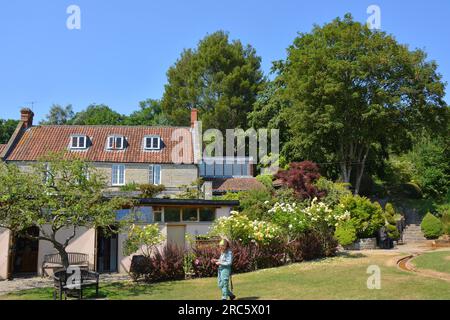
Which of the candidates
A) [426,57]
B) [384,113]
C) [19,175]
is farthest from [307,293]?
[426,57]

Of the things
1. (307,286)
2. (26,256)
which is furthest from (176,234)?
(307,286)

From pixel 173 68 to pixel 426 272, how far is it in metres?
45.9

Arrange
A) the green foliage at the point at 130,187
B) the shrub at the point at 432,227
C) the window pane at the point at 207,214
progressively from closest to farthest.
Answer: the window pane at the point at 207,214 < the shrub at the point at 432,227 < the green foliage at the point at 130,187

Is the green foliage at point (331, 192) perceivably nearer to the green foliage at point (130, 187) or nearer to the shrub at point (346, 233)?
the shrub at point (346, 233)

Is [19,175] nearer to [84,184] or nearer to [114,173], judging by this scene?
[84,184]

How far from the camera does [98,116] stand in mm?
71750

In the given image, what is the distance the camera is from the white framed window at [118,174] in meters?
37.9

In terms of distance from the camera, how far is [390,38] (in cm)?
3381

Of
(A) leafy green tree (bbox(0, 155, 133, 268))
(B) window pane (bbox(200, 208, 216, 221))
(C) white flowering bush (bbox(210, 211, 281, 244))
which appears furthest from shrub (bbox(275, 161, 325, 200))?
(A) leafy green tree (bbox(0, 155, 133, 268))

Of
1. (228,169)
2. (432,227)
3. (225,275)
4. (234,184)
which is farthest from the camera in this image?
(228,169)

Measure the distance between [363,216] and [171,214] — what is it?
10.5 meters

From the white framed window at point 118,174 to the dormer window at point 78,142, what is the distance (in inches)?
134

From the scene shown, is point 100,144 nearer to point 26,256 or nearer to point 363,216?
point 26,256

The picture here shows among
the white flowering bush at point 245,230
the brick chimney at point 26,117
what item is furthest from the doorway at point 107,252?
the brick chimney at point 26,117
